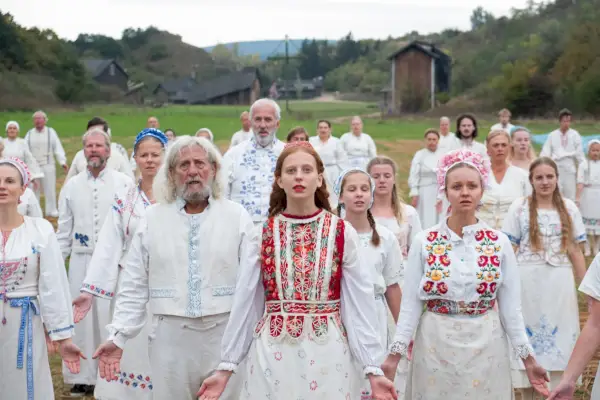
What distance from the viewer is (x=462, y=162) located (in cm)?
538

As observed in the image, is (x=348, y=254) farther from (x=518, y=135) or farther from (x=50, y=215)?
(x=50, y=215)

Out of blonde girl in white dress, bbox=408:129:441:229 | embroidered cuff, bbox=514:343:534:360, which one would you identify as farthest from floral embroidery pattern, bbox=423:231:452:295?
blonde girl in white dress, bbox=408:129:441:229

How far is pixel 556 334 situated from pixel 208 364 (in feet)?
12.0

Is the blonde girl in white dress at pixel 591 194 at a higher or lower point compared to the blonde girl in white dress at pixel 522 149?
lower

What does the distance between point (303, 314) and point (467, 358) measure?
1.23 meters

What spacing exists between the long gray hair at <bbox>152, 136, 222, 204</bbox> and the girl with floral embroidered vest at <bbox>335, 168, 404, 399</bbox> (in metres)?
1.30

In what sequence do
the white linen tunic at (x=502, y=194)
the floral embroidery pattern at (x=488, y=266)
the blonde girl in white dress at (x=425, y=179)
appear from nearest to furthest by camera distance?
the floral embroidery pattern at (x=488, y=266), the white linen tunic at (x=502, y=194), the blonde girl in white dress at (x=425, y=179)

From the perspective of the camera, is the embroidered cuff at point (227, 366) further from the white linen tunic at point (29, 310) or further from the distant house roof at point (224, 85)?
the distant house roof at point (224, 85)

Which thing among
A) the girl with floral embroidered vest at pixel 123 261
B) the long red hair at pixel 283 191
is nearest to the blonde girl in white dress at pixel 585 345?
the long red hair at pixel 283 191

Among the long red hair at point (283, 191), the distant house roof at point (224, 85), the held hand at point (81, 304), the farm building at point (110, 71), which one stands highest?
the farm building at point (110, 71)

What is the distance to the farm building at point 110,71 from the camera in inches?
3036

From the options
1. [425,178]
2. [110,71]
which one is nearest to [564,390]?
[425,178]

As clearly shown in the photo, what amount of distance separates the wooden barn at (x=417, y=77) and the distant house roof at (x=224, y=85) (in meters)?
16.5

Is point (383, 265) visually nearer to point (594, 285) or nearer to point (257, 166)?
point (594, 285)
